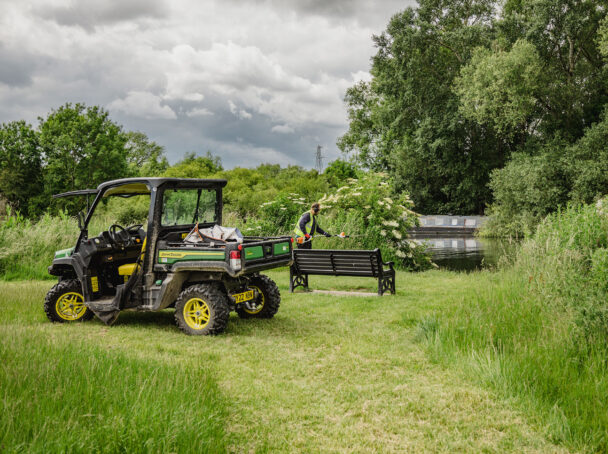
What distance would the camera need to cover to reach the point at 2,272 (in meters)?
12.3

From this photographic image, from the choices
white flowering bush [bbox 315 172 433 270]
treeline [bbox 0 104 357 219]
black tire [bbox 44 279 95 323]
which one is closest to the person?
white flowering bush [bbox 315 172 433 270]

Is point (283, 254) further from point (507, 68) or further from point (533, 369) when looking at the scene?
point (507, 68)

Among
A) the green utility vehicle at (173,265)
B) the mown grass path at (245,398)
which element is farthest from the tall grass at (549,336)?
the green utility vehicle at (173,265)

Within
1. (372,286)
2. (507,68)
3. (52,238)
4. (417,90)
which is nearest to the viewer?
(372,286)

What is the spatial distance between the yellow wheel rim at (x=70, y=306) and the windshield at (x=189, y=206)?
1775mm

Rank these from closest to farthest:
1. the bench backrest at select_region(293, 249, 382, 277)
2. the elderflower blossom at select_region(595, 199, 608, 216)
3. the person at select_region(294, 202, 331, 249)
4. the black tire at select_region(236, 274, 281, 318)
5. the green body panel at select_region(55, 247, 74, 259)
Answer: the green body panel at select_region(55, 247, 74, 259) < the black tire at select_region(236, 274, 281, 318) < the elderflower blossom at select_region(595, 199, 608, 216) < the bench backrest at select_region(293, 249, 382, 277) < the person at select_region(294, 202, 331, 249)

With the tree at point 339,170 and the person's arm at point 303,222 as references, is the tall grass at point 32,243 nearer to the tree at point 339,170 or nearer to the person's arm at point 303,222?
the person's arm at point 303,222

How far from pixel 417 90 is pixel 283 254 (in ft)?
94.4

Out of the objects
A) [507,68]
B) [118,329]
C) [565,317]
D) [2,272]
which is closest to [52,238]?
[2,272]

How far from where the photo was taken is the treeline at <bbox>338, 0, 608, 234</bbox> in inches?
1010

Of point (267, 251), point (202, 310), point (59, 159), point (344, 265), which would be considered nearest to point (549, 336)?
point (267, 251)

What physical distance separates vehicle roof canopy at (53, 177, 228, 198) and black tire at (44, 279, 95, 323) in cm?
126

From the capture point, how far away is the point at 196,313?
647 cm

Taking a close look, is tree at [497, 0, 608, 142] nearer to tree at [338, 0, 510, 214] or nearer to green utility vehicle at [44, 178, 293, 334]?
tree at [338, 0, 510, 214]
